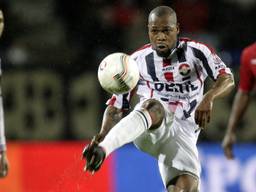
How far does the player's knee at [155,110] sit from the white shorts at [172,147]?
19 cm

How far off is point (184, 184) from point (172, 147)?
29 cm

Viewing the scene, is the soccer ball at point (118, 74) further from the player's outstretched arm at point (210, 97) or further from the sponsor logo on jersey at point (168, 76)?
the player's outstretched arm at point (210, 97)

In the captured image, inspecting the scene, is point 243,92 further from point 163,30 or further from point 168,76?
point 163,30

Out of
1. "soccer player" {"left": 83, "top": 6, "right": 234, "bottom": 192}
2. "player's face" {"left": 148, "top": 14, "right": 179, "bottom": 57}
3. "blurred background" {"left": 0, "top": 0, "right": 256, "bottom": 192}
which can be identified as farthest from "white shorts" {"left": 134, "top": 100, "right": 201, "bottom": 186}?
"blurred background" {"left": 0, "top": 0, "right": 256, "bottom": 192}

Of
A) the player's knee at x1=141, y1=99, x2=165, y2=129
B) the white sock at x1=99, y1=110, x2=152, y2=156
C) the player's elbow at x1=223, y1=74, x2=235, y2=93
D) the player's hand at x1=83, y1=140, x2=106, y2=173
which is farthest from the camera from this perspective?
the player's elbow at x1=223, y1=74, x2=235, y2=93

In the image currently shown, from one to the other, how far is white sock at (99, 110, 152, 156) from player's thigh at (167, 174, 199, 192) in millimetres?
551

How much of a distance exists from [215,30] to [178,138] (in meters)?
5.54

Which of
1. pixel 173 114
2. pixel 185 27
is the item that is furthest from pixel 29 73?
pixel 173 114

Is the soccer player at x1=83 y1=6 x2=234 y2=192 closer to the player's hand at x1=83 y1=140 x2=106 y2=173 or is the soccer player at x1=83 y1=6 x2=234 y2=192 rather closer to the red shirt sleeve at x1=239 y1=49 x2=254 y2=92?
the player's hand at x1=83 y1=140 x2=106 y2=173

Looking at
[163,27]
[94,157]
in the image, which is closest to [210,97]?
[163,27]

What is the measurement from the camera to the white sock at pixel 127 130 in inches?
227

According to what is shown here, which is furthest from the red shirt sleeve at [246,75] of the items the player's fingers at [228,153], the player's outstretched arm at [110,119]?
the player's outstretched arm at [110,119]

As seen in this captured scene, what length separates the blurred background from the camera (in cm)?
1027

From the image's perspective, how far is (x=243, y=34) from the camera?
11.5 meters
